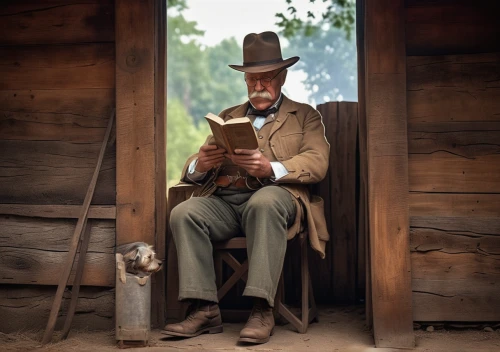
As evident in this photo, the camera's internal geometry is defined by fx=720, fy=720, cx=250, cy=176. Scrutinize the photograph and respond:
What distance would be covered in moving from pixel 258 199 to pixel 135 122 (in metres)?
0.99

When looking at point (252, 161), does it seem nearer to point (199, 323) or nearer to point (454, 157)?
point (199, 323)

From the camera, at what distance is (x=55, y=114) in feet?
15.8

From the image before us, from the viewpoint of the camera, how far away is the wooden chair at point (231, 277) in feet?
15.3

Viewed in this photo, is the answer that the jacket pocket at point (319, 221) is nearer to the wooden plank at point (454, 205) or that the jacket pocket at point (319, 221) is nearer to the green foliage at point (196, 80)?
the wooden plank at point (454, 205)

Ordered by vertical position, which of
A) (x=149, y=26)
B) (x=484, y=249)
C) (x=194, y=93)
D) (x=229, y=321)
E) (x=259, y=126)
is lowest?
(x=229, y=321)

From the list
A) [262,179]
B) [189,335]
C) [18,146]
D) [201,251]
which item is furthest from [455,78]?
[18,146]

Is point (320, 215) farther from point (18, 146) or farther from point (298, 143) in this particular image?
point (18, 146)

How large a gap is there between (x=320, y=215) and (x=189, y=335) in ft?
3.81

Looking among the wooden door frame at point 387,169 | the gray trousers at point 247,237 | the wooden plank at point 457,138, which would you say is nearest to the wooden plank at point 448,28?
the wooden door frame at point 387,169

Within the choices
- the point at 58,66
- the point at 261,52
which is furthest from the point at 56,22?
the point at 261,52

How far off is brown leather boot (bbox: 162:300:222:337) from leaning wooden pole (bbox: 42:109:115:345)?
679mm

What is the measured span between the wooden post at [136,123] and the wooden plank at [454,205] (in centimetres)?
169

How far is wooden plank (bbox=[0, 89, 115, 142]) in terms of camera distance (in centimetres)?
480

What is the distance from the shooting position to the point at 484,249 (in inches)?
176
